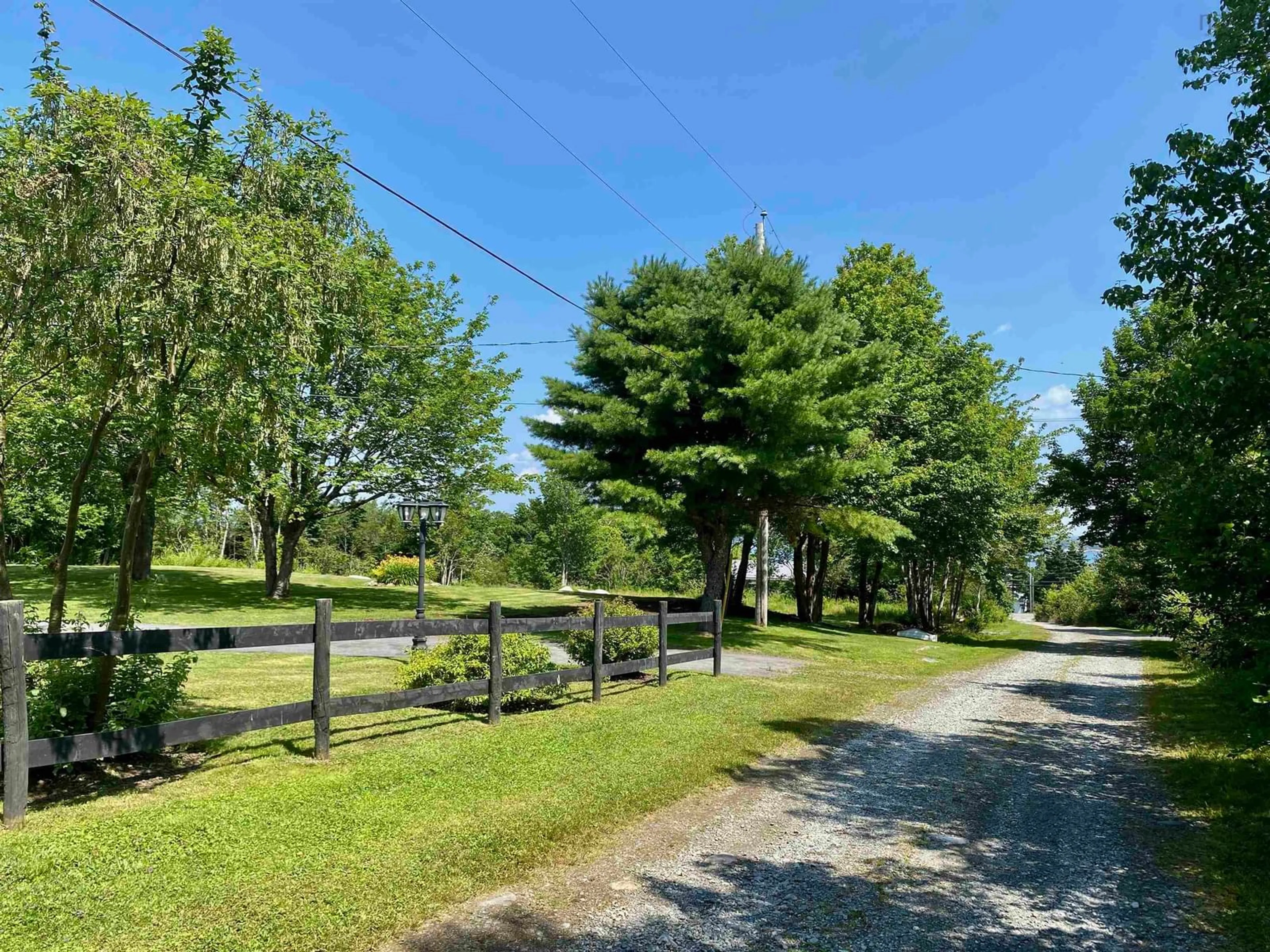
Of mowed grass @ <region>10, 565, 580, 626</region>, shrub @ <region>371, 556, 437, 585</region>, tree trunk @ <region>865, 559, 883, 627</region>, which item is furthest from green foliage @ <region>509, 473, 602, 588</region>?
tree trunk @ <region>865, 559, 883, 627</region>

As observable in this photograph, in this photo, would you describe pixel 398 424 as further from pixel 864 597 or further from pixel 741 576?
pixel 864 597

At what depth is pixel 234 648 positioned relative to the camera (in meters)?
5.36

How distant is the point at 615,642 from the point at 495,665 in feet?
10.1

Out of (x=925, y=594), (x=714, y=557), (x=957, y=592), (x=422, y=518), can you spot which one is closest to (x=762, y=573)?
(x=714, y=557)

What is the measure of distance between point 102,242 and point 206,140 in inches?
40.6

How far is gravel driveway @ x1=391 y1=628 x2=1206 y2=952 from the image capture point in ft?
11.8

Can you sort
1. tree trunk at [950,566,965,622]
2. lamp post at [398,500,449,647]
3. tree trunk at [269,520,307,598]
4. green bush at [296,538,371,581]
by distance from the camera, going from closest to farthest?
1. lamp post at [398,500,449,647]
2. tree trunk at [269,520,307,598]
3. tree trunk at [950,566,965,622]
4. green bush at [296,538,371,581]

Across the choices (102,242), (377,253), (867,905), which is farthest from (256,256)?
(867,905)

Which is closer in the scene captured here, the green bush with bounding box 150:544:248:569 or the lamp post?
the lamp post

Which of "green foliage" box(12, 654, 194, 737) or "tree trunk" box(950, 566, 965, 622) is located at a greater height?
"green foliage" box(12, 654, 194, 737)

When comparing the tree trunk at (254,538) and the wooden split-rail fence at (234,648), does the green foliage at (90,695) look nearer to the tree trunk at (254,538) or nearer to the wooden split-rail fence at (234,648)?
the wooden split-rail fence at (234,648)

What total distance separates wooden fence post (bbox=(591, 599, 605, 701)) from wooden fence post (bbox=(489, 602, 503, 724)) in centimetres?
165

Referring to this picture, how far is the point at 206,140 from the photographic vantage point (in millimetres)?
5254

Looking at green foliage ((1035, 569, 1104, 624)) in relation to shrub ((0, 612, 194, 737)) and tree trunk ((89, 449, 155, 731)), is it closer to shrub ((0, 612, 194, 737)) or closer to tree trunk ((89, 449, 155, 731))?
shrub ((0, 612, 194, 737))
